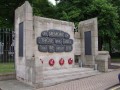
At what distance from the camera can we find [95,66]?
1822cm

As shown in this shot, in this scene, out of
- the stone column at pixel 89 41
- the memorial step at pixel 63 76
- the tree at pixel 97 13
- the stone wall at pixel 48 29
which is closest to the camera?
the memorial step at pixel 63 76

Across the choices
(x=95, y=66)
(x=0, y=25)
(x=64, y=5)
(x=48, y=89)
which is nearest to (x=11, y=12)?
(x=0, y=25)

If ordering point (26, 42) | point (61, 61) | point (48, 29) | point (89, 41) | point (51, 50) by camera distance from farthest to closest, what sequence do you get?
1. point (89, 41)
2. point (61, 61)
3. point (48, 29)
4. point (51, 50)
5. point (26, 42)

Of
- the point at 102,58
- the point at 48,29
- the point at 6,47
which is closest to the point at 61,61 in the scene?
the point at 48,29

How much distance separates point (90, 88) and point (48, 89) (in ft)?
6.78

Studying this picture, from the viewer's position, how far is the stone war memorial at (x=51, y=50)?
13.7m

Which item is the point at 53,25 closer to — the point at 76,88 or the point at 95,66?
the point at 95,66

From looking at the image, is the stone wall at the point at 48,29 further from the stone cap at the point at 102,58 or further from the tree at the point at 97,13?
the tree at the point at 97,13

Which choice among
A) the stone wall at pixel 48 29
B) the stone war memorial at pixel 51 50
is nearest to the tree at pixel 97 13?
the stone war memorial at pixel 51 50

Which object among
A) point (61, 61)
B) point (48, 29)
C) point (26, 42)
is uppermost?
point (48, 29)

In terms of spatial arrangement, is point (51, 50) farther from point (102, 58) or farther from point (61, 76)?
point (102, 58)

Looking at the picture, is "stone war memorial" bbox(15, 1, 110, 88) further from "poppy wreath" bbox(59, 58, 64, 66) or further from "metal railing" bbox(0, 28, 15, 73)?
"metal railing" bbox(0, 28, 15, 73)

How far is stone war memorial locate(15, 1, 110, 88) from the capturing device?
45.0 feet

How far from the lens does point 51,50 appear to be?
17141mm
